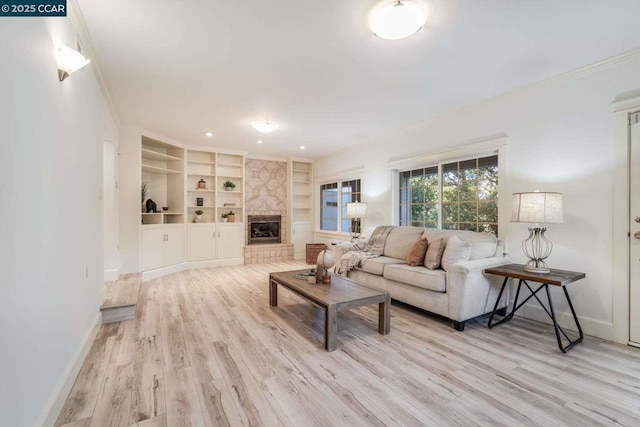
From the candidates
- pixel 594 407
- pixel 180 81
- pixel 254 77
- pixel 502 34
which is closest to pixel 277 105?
pixel 254 77

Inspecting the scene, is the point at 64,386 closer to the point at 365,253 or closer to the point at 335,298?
the point at 335,298

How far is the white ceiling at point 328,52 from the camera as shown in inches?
80.8

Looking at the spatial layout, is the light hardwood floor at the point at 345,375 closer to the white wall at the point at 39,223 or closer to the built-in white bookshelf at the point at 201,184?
the white wall at the point at 39,223

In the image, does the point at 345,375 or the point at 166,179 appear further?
the point at 166,179

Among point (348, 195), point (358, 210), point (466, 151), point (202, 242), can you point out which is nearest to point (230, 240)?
point (202, 242)

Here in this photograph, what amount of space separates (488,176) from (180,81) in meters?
3.85

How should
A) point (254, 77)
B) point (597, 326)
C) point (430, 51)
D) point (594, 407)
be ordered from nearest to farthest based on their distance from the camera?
point (594, 407) < point (430, 51) < point (597, 326) < point (254, 77)

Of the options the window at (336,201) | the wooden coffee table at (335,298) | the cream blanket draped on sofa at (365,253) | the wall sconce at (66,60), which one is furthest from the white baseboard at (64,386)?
the window at (336,201)

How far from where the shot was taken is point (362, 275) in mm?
4141

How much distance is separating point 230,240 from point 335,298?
446cm

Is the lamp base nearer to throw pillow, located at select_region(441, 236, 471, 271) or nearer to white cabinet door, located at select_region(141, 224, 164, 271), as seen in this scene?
throw pillow, located at select_region(441, 236, 471, 271)

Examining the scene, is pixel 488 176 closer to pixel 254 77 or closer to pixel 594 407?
pixel 594 407

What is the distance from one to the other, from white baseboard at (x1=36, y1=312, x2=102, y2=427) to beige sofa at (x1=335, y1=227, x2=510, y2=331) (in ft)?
10.1

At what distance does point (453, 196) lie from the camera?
13.8ft
